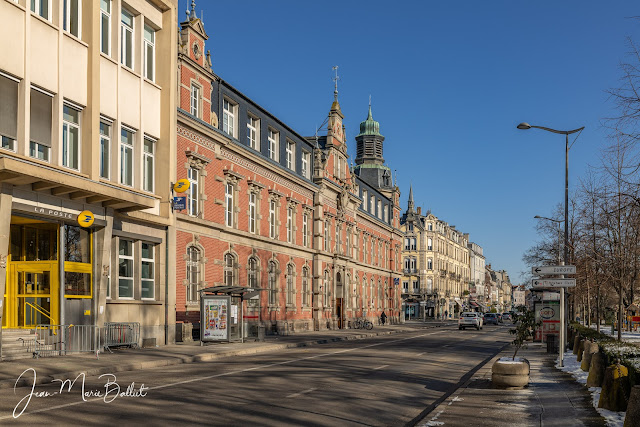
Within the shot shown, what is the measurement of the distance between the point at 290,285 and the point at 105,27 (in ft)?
77.4

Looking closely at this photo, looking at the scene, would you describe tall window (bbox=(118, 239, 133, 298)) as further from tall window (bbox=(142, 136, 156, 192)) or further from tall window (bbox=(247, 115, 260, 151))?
tall window (bbox=(247, 115, 260, 151))

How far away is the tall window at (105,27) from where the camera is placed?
977 inches

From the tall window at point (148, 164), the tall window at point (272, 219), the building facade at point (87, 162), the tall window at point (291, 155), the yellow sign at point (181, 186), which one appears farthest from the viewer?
the tall window at point (291, 155)

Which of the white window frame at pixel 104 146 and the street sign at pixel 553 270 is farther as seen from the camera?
the white window frame at pixel 104 146

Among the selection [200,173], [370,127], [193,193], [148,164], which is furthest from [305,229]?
[370,127]

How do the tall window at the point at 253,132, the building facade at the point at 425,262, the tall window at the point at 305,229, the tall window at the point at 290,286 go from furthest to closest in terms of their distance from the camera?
1. the building facade at the point at 425,262
2. the tall window at the point at 305,229
3. the tall window at the point at 290,286
4. the tall window at the point at 253,132

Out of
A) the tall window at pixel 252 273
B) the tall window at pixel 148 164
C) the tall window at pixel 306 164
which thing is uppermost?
the tall window at pixel 306 164

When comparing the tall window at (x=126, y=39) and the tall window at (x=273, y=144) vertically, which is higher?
the tall window at (x=126, y=39)

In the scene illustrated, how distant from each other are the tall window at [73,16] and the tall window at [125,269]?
7.88 m

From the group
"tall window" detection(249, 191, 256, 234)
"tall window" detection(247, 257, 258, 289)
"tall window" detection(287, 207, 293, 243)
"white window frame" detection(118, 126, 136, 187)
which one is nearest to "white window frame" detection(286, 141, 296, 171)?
"tall window" detection(287, 207, 293, 243)

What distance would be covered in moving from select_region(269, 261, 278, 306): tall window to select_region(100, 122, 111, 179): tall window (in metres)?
18.0

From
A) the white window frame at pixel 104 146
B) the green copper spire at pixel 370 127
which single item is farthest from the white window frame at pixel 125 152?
the green copper spire at pixel 370 127

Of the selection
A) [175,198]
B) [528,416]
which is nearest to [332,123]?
Answer: [175,198]

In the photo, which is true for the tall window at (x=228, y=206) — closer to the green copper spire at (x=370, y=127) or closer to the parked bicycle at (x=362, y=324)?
the parked bicycle at (x=362, y=324)
